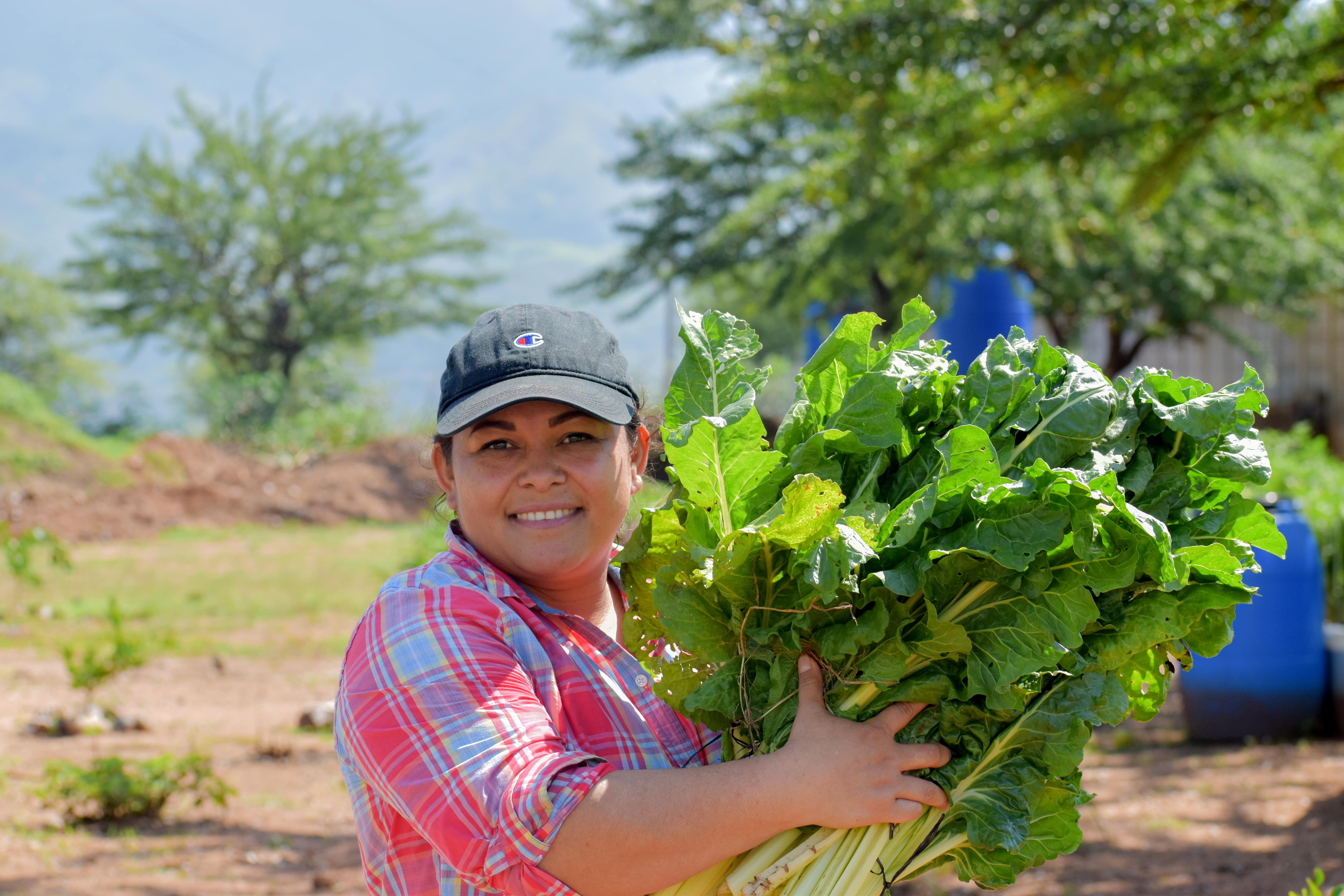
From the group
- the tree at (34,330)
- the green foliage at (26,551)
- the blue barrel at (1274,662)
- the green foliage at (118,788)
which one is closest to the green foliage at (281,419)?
the tree at (34,330)

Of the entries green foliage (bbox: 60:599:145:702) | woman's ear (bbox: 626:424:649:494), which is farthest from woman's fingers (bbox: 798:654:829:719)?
green foliage (bbox: 60:599:145:702)

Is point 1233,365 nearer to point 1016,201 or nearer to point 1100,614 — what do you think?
point 1016,201

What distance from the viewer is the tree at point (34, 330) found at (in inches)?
1357

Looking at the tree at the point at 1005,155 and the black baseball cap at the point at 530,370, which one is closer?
the black baseball cap at the point at 530,370

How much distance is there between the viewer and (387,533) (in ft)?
57.3

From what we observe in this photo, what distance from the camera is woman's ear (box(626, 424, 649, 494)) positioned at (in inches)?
78.5

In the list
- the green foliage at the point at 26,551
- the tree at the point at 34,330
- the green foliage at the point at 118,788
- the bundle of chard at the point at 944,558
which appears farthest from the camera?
the tree at the point at 34,330

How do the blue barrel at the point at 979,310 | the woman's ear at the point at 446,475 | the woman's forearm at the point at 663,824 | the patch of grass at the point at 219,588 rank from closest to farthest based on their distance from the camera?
the woman's forearm at the point at 663,824
the woman's ear at the point at 446,475
the patch of grass at the point at 219,588
the blue barrel at the point at 979,310

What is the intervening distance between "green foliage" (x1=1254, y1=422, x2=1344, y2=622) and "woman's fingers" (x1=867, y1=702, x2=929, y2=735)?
501 centimetres

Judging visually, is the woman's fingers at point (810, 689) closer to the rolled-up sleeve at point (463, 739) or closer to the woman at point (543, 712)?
the woman at point (543, 712)

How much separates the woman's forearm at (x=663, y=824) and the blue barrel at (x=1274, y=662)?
491cm

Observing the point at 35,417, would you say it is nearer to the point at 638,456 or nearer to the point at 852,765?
the point at 638,456

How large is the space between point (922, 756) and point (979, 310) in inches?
459

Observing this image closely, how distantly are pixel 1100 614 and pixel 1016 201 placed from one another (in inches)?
484
